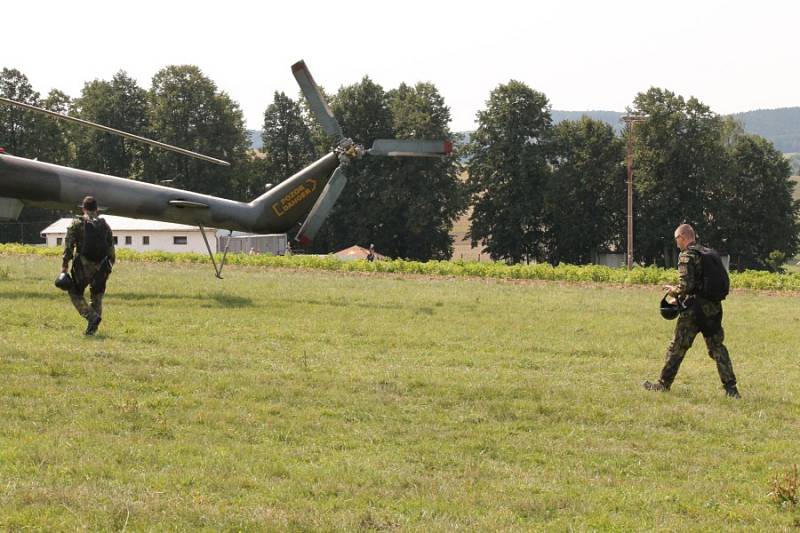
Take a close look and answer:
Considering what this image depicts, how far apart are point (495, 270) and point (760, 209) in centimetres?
4800

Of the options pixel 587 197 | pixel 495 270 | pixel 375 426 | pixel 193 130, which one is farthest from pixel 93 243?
pixel 193 130

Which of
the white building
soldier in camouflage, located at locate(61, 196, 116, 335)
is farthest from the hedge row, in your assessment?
the white building

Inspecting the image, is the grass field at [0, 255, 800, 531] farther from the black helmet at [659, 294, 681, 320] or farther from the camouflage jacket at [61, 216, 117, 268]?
the camouflage jacket at [61, 216, 117, 268]

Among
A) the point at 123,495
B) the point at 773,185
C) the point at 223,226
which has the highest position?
the point at 773,185

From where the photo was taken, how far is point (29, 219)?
7212cm

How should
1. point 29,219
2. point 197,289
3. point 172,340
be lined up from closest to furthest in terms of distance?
point 172,340 < point 197,289 < point 29,219

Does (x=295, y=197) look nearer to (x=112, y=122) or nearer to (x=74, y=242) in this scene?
(x=74, y=242)

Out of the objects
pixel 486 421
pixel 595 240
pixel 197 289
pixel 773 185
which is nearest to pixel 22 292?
pixel 197 289

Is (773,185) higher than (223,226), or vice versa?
(773,185)

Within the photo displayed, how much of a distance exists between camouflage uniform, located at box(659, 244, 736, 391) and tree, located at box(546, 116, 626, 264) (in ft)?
185

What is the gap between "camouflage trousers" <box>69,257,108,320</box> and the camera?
43.5 ft

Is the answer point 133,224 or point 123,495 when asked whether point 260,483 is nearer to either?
point 123,495

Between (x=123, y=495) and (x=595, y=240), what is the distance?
63664 mm

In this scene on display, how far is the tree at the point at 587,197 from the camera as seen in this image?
66625 mm
